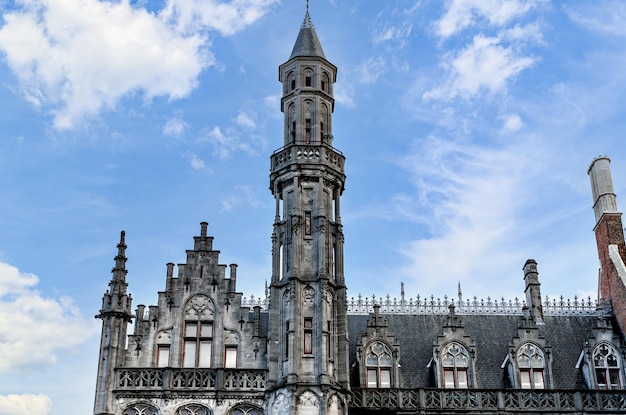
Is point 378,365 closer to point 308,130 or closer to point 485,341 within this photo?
point 485,341

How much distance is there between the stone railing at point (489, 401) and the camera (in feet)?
122

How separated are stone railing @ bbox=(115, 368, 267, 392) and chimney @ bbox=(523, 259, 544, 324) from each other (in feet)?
50.9

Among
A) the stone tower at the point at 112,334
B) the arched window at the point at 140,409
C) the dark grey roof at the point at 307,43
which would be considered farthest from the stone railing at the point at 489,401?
the dark grey roof at the point at 307,43

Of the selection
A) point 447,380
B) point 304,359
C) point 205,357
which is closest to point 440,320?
point 447,380

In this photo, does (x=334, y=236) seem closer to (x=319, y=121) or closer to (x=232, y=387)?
(x=319, y=121)

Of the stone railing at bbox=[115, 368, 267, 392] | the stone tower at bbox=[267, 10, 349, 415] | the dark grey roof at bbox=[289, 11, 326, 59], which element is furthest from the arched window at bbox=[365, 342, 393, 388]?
the dark grey roof at bbox=[289, 11, 326, 59]

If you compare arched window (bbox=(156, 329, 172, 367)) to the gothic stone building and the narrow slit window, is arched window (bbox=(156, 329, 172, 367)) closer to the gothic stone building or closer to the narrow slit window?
the gothic stone building

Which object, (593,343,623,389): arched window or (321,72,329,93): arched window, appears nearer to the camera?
(593,343,623,389): arched window

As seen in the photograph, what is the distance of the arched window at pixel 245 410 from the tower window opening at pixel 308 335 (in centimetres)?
332

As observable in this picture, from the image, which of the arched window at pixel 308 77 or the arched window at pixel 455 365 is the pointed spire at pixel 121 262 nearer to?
the arched window at pixel 308 77

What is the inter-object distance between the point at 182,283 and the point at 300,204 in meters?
6.73

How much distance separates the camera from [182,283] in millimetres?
38938

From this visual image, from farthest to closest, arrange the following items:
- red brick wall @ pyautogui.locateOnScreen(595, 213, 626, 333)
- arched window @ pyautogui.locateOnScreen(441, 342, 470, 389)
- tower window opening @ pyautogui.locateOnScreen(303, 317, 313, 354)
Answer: red brick wall @ pyautogui.locateOnScreen(595, 213, 626, 333)
arched window @ pyautogui.locateOnScreen(441, 342, 470, 389)
tower window opening @ pyautogui.locateOnScreen(303, 317, 313, 354)

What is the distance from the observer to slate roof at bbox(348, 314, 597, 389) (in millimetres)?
39375
